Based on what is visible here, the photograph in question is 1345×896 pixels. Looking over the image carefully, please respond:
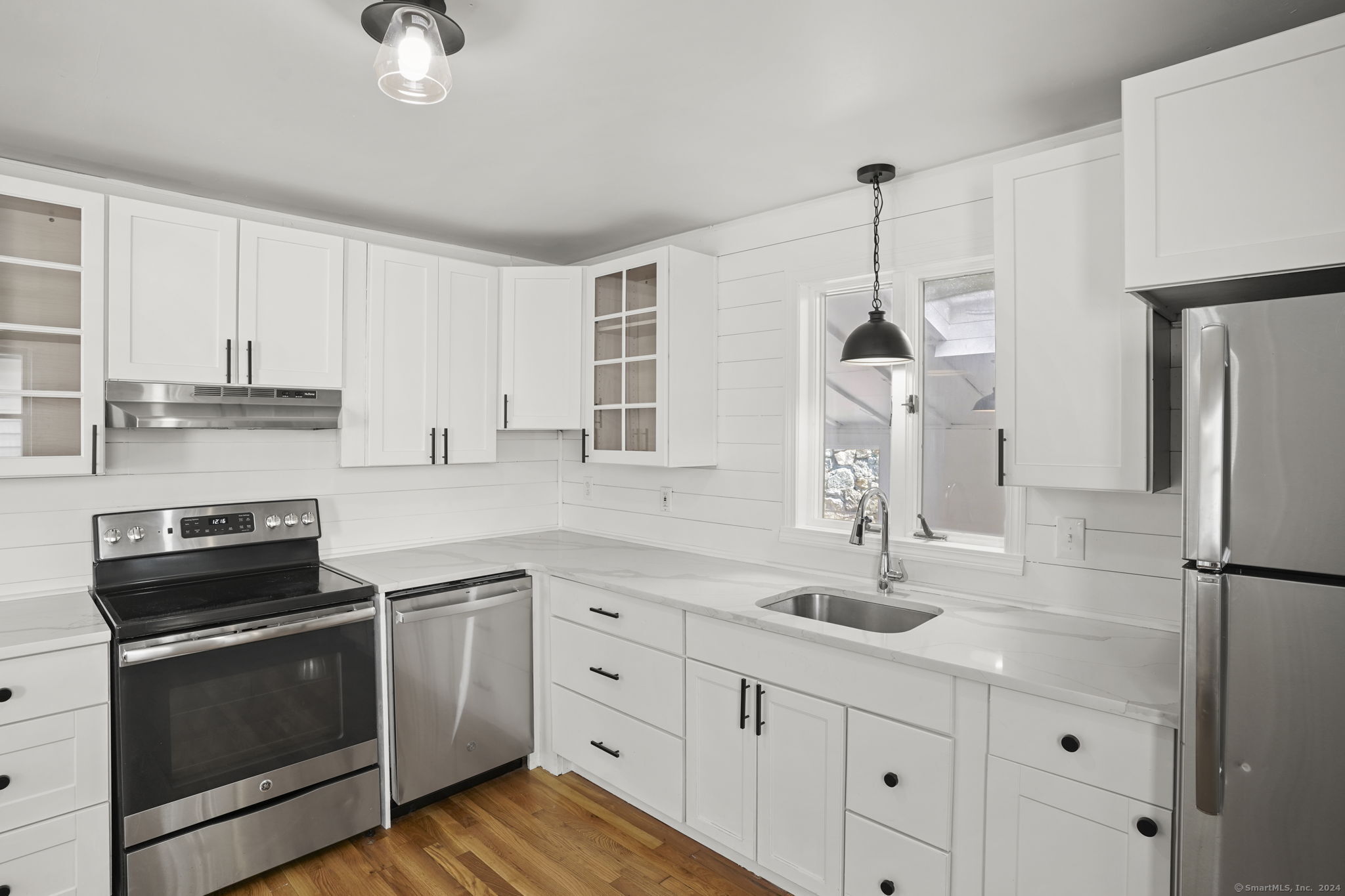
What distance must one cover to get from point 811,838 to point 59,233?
3.09m

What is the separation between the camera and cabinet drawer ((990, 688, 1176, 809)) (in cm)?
155

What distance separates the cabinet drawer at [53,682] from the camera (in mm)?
1952

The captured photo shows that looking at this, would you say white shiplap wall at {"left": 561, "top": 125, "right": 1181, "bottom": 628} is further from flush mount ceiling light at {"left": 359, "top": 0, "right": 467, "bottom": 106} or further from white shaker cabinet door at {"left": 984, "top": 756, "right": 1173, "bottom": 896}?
flush mount ceiling light at {"left": 359, "top": 0, "right": 467, "bottom": 106}

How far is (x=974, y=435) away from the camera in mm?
2531

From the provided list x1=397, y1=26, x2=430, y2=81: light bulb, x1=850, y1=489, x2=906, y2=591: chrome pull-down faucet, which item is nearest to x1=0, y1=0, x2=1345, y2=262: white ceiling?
x1=397, y1=26, x2=430, y2=81: light bulb

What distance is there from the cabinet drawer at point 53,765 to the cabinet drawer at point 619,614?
1.53 m

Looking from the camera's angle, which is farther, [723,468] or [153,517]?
[723,468]

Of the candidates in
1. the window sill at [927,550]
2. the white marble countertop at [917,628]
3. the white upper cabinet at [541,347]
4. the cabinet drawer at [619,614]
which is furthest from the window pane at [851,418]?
the white upper cabinet at [541,347]

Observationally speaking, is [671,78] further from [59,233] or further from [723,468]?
[59,233]

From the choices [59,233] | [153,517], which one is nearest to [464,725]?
[153,517]

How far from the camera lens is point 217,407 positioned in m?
2.58

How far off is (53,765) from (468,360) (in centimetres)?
201

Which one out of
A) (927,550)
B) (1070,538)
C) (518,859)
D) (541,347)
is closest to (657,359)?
(541,347)

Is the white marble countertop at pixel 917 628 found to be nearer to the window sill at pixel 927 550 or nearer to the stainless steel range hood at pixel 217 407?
the window sill at pixel 927 550
